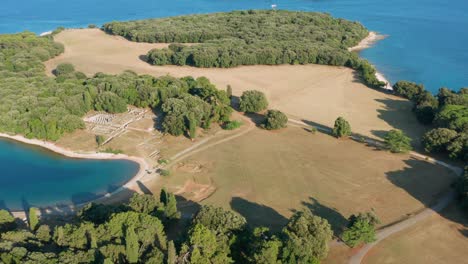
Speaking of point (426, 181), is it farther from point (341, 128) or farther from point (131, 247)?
point (131, 247)

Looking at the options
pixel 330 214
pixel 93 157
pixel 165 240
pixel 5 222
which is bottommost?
pixel 5 222

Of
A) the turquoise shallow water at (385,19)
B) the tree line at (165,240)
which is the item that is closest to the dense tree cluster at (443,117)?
the turquoise shallow water at (385,19)

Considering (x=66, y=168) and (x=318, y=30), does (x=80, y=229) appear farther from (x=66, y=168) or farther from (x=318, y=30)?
(x=318, y=30)

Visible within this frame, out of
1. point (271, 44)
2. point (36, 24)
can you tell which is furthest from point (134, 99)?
point (36, 24)

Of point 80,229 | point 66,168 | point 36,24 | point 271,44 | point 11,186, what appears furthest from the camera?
point 36,24

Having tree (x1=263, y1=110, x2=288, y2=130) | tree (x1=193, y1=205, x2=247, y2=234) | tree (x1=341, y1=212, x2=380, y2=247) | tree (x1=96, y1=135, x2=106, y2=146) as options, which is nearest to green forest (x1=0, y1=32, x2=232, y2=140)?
tree (x1=96, y1=135, x2=106, y2=146)

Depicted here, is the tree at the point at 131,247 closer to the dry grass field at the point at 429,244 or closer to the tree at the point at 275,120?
the dry grass field at the point at 429,244

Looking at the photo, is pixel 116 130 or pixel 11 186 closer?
pixel 11 186

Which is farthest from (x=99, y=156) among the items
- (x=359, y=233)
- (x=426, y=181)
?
(x=426, y=181)

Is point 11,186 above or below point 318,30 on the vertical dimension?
below
